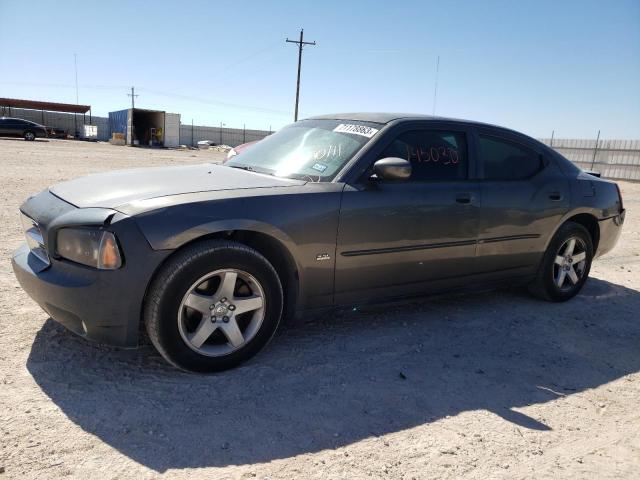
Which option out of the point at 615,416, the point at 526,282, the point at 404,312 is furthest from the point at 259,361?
the point at 526,282

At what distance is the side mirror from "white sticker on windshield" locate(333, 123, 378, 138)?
1.11ft

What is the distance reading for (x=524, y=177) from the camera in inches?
166

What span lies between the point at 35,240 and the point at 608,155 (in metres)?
27.0

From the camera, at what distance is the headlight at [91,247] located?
253cm

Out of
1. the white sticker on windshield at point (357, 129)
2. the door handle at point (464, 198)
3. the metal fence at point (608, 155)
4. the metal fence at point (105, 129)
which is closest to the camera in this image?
the white sticker on windshield at point (357, 129)

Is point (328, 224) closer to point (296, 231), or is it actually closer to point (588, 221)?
point (296, 231)

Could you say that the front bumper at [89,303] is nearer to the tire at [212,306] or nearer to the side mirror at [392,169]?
the tire at [212,306]

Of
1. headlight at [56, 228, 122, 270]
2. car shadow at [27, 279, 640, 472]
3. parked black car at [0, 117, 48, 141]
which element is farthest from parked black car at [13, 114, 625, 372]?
parked black car at [0, 117, 48, 141]

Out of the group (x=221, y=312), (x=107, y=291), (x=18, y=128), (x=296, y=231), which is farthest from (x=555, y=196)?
(x=18, y=128)

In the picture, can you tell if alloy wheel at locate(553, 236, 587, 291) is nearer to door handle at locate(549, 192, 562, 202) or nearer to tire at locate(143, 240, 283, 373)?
door handle at locate(549, 192, 562, 202)

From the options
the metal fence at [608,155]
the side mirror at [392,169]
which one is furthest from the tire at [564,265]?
the metal fence at [608,155]

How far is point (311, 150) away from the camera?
Answer: 360 cm

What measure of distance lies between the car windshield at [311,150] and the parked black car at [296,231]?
0.05ft

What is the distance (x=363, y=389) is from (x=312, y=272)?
0.77m
